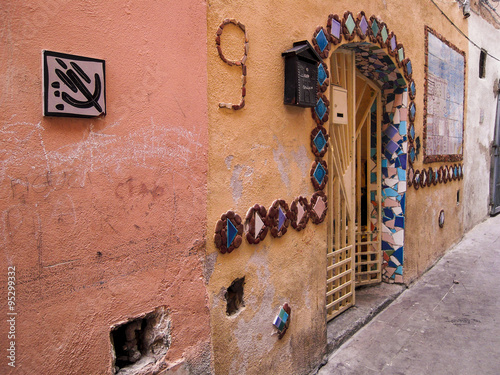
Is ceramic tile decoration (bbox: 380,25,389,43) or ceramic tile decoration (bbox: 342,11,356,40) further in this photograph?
ceramic tile decoration (bbox: 380,25,389,43)

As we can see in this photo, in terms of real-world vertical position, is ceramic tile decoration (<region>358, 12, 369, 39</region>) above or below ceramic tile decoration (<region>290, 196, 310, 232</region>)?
above

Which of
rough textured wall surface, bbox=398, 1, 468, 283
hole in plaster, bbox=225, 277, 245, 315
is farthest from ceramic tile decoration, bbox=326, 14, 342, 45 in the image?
hole in plaster, bbox=225, 277, 245, 315

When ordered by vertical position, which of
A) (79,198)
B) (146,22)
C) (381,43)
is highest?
(381,43)

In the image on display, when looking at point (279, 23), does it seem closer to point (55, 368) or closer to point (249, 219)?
point (249, 219)

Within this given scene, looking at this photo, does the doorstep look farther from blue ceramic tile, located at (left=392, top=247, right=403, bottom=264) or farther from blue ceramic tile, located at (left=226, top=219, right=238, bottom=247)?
blue ceramic tile, located at (left=226, top=219, right=238, bottom=247)

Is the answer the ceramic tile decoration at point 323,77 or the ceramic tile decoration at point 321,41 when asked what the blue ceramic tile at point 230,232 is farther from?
the ceramic tile decoration at point 321,41

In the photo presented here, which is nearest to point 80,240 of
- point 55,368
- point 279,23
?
point 55,368

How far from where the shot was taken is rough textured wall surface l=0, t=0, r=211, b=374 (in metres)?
1.35

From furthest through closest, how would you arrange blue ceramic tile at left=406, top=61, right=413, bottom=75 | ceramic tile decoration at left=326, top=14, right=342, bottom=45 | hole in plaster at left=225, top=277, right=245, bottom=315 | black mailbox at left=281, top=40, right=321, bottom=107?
blue ceramic tile at left=406, top=61, right=413, bottom=75 → ceramic tile decoration at left=326, top=14, right=342, bottom=45 → black mailbox at left=281, top=40, right=321, bottom=107 → hole in plaster at left=225, top=277, right=245, bottom=315

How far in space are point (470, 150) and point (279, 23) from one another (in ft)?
19.1

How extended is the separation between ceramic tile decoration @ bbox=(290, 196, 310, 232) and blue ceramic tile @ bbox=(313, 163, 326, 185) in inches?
8.6

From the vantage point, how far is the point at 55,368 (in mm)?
1455

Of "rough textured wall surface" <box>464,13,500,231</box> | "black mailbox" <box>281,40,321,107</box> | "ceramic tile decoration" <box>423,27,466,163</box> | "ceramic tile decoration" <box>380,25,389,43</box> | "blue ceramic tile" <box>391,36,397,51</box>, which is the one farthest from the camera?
"rough textured wall surface" <box>464,13,500,231</box>

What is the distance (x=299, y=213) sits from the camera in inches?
106
